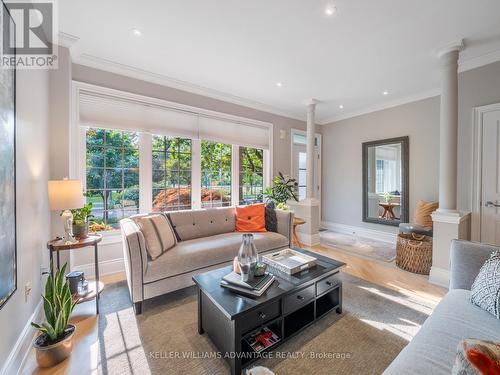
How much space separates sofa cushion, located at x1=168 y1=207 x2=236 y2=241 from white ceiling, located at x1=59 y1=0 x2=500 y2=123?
6.38 ft

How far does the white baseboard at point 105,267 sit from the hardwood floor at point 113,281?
87mm

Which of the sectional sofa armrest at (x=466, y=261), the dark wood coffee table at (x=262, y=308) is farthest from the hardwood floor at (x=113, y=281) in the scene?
the sectional sofa armrest at (x=466, y=261)

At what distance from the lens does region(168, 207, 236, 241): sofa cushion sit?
2.81m

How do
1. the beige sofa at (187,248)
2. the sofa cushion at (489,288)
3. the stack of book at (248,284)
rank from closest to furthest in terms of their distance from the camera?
the sofa cushion at (489,288) < the stack of book at (248,284) < the beige sofa at (187,248)

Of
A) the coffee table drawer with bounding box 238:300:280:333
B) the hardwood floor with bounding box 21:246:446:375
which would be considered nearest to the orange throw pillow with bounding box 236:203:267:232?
the hardwood floor with bounding box 21:246:446:375

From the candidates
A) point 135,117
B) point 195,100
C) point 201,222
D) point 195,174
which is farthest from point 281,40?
point 201,222

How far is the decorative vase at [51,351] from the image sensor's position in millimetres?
1363

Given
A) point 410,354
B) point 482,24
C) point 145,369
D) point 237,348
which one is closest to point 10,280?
point 145,369

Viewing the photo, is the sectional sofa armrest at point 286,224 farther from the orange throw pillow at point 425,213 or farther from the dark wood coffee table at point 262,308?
the orange throw pillow at point 425,213

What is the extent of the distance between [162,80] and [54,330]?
305 cm

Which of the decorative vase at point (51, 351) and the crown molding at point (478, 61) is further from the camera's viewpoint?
the crown molding at point (478, 61)

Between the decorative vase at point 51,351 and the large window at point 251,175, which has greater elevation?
the large window at point 251,175

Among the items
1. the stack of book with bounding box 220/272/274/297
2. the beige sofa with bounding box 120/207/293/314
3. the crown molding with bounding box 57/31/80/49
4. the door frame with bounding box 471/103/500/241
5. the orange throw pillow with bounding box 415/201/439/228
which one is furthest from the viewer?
the orange throw pillow with bounding box 415/201/439/228

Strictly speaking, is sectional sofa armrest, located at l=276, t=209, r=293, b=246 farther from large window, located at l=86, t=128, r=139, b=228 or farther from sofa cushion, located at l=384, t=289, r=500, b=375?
large window, located at l=86, t=128, r=139, b=228
